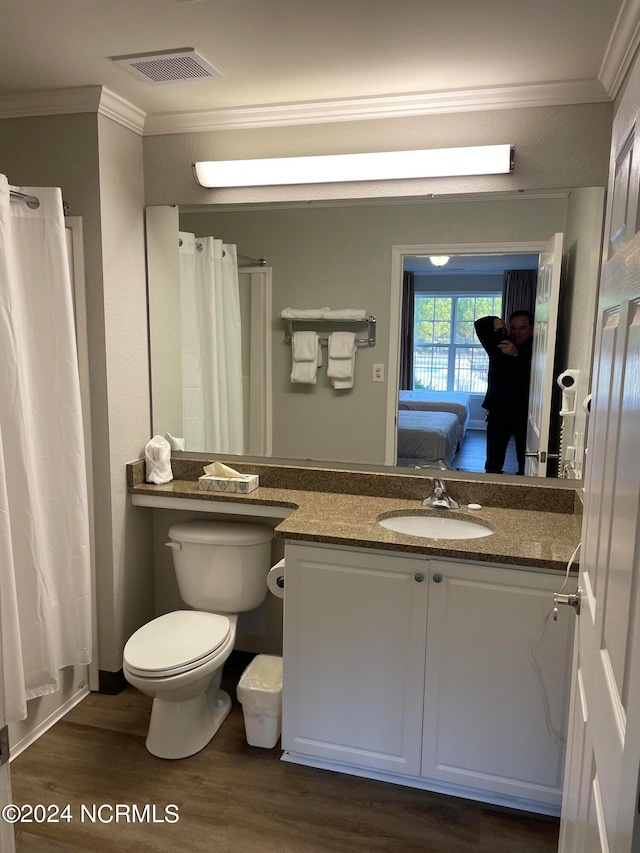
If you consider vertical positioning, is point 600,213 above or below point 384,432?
above

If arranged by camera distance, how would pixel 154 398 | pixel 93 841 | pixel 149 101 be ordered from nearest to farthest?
pixel 93 841
pixel 149 101
pixel 154 398

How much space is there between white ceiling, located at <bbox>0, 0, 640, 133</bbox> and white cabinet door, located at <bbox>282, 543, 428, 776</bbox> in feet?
5.17

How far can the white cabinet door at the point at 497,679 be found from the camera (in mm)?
1885

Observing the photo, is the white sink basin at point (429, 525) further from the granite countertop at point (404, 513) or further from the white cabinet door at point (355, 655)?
the white cabinet door at point (355, 655)

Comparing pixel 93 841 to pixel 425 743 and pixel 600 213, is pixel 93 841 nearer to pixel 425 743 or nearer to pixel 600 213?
pixel 425 743

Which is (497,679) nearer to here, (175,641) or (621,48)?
(175,641)

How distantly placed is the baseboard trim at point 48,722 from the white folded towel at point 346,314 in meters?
1.87

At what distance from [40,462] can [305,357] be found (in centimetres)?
110

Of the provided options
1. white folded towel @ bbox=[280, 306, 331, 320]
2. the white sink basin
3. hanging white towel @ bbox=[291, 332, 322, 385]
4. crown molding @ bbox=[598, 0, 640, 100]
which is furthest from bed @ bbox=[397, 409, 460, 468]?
crown molding @ bbox=[598, 0, 640, 100]

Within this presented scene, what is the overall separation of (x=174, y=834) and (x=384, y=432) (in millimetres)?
1550

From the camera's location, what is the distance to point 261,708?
2246mm

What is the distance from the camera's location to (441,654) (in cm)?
197

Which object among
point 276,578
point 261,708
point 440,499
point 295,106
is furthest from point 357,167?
point 261,708

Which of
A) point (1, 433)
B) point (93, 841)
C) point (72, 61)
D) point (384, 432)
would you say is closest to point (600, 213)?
point (384, 432)
